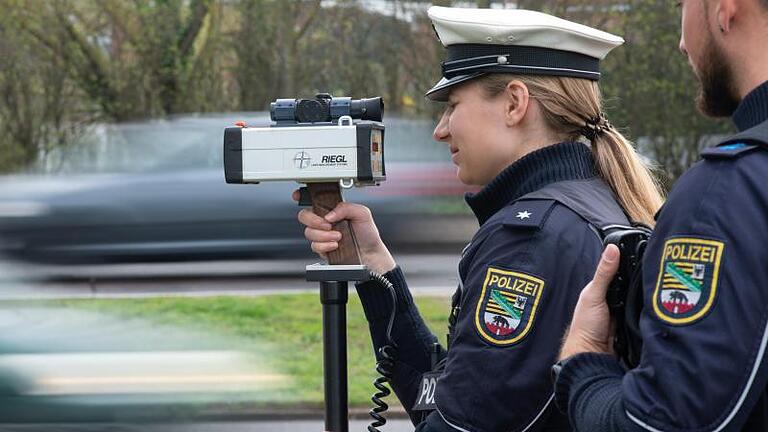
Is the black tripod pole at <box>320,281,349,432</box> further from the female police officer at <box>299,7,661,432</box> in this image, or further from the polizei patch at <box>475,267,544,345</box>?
the polizei patch at <box>475,267,544,345</box>

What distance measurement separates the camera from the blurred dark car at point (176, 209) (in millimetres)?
11039

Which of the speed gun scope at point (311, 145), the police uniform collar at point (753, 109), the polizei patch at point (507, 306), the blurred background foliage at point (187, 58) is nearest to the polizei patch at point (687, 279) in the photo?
the police uniform collar at point (753, 109)

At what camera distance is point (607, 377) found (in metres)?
1.74

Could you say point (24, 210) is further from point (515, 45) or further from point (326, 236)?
point (515, 45)

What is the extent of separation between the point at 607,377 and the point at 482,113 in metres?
0.74

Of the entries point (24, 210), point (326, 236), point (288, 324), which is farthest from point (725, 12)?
point (24, 210)

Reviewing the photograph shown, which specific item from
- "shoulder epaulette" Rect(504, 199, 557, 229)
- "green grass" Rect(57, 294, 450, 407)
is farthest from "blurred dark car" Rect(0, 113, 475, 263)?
"shoulder epaulette" Rect(504, 199, 557, 229)

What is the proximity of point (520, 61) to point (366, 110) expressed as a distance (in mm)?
319

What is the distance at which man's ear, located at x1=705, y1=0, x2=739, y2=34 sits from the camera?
166 cm

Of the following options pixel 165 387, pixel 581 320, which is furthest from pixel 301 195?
pixel 165 387

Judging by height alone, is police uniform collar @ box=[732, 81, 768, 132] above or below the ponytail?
above

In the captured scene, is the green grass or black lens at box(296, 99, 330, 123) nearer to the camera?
black lens at box(296, 99, 330, 123)

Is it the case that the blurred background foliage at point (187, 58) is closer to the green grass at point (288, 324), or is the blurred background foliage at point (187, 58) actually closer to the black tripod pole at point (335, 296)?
the green grass at point (288, 324)

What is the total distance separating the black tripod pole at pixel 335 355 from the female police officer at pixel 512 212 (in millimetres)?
106
